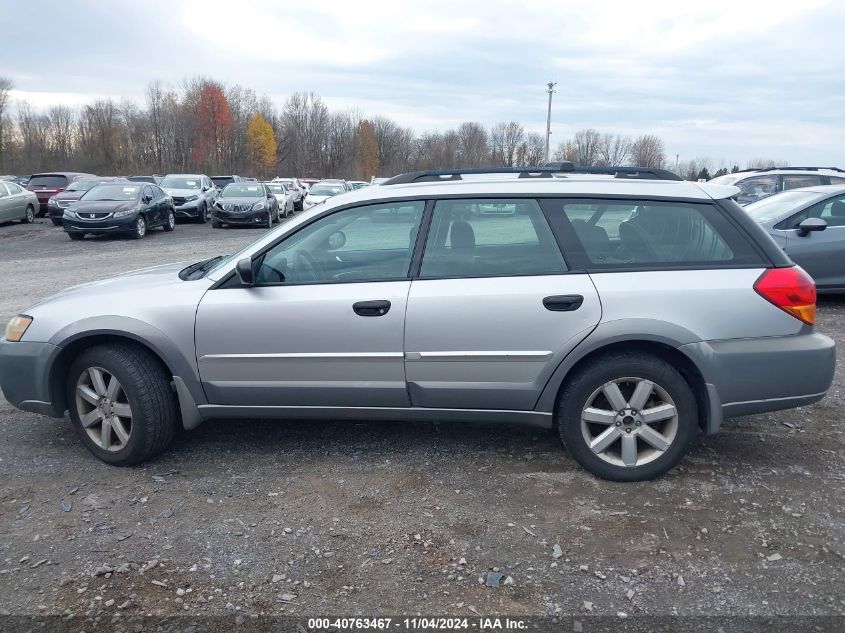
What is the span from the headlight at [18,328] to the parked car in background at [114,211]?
14845 mm

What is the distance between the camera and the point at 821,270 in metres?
8.46

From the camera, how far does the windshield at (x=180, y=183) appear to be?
25641 millimetres

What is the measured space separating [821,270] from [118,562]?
8.48 metres

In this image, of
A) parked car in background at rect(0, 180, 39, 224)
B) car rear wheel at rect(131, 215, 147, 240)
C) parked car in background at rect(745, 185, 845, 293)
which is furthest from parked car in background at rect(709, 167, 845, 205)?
parked car in background at rect(0, 180, 39, 224)

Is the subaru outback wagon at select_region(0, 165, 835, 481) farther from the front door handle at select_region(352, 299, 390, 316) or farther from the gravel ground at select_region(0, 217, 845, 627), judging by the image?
the gravel ground at select_region(0, 217, 845, 627)

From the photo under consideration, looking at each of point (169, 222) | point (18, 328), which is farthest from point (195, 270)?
point (169, 222)

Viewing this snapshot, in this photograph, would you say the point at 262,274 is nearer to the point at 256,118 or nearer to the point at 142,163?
the point at 142,163

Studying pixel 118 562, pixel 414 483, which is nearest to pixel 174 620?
pixel 118 562

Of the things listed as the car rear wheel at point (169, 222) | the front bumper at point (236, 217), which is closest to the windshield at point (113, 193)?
the car rear wheel at point (169, 222)

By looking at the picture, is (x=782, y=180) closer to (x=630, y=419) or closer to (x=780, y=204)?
(x=780, y=204)

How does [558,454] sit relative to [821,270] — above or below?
below

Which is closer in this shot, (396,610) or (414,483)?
(396,610)

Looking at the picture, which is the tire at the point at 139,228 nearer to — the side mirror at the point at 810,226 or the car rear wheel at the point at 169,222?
the car rear wheel at the point at 169,222

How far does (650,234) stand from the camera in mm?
3885
